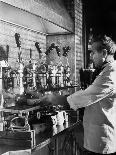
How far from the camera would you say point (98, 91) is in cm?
244

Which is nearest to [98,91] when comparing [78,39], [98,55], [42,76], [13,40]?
[98,55]

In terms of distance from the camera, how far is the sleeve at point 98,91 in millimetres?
2441

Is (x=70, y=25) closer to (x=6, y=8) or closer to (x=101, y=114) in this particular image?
(x=6, y=8)

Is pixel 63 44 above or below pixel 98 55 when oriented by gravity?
above

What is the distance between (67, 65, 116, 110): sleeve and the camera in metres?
2.44

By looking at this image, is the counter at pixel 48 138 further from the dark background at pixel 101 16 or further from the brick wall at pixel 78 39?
the dark background at pixel 101 16

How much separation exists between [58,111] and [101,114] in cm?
84

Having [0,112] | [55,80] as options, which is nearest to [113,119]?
[0,112]

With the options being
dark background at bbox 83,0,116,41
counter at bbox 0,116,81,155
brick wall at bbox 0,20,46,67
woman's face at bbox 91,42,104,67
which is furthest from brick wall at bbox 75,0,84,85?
woman's face at bbox 91,42,104,67

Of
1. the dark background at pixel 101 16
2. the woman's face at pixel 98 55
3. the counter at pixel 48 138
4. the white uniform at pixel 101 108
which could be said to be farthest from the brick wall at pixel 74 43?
the white uniform at pixel 101 108

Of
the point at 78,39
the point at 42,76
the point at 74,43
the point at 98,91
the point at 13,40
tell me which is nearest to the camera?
the point at 98,91

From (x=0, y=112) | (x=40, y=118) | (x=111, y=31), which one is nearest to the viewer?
(x=0, y=112)

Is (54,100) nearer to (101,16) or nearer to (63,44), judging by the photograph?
(63,44)

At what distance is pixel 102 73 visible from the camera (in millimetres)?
2506
